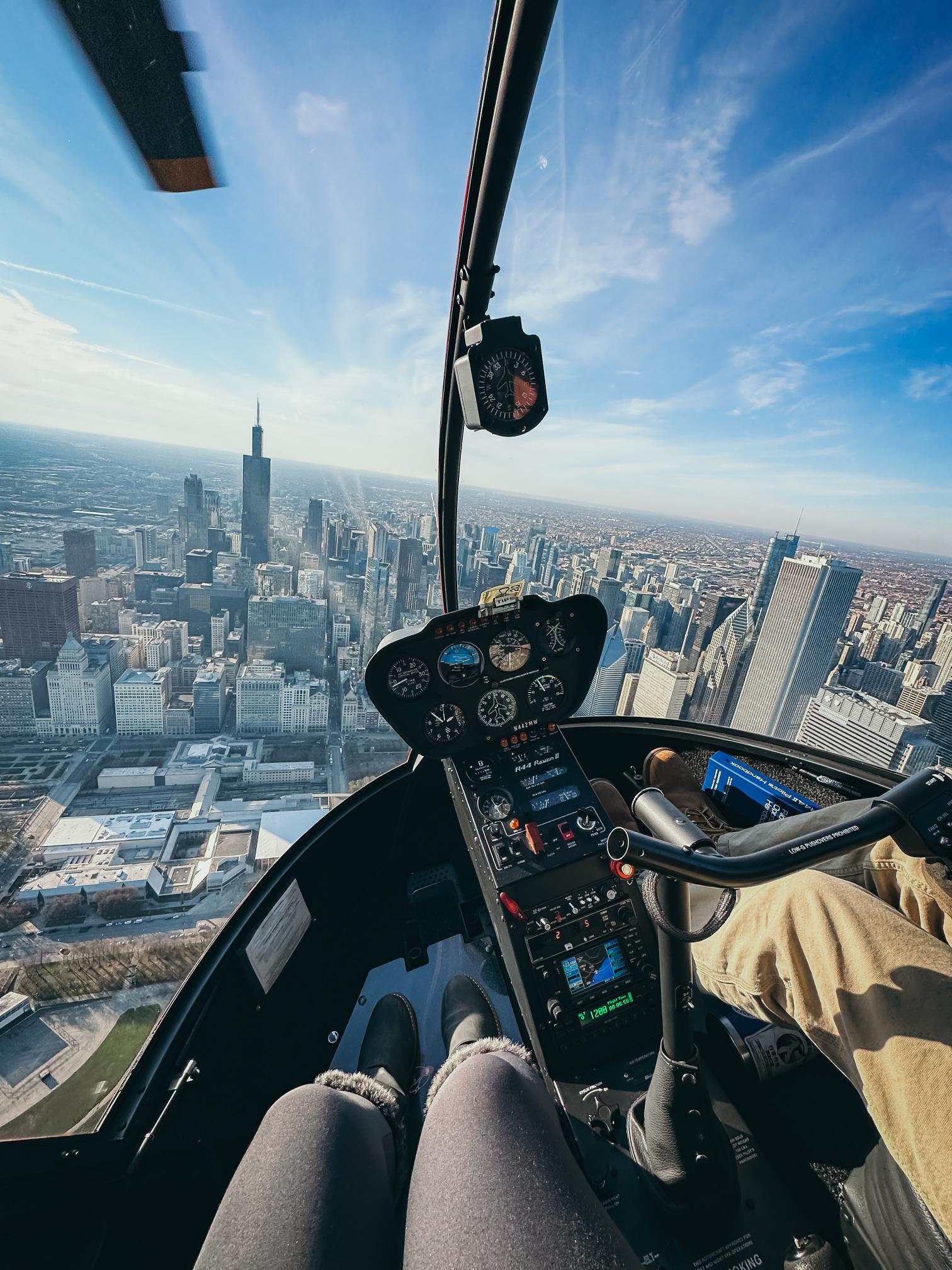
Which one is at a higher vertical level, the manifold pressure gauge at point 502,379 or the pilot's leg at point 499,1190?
the manifold pressure gauge at point 502,379

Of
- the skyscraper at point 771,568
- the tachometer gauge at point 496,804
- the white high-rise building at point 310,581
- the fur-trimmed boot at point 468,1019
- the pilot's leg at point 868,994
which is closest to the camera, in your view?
the pilot's leg at point 868,994

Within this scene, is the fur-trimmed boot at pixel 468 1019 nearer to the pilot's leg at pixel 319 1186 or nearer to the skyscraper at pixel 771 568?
the pilot's leg at pixel 319 1186

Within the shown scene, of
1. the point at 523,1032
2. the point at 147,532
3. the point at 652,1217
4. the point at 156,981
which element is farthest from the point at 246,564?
the point at 652,1217

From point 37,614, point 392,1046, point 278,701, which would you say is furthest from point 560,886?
point 37,614

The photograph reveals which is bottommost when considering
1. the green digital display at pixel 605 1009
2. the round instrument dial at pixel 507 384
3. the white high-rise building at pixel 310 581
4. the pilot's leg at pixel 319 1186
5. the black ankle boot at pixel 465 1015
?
the black ankle boot at pixel 465 1015

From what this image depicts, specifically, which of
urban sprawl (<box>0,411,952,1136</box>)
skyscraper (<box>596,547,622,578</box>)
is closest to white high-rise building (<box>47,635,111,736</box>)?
urban sprawl (<box>0,411,952,1136</box>)

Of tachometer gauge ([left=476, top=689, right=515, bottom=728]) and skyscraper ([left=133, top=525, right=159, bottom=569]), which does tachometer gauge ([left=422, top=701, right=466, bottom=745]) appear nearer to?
tachometer gauge ([left=476, top=689, right=515, bottom=728])

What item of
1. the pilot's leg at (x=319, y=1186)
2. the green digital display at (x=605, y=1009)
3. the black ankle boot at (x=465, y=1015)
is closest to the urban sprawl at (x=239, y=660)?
the pilot's leg at (x=319, y=1186)

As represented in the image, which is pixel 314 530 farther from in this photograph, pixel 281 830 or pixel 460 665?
pixel 281 830

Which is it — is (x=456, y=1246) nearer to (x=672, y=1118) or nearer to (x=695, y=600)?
(x=672, y=1118)
